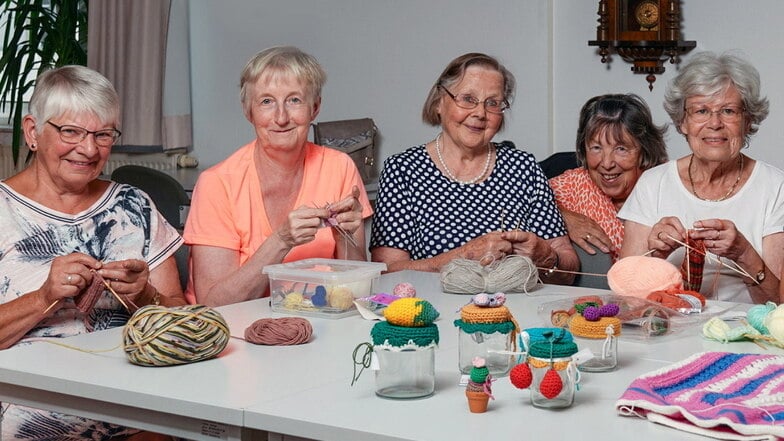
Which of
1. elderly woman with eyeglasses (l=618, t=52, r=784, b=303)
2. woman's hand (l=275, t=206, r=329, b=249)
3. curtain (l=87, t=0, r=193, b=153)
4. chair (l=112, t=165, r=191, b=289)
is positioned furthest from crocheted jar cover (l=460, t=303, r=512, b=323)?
curtain (l=87, t=0, r=193, b=153)

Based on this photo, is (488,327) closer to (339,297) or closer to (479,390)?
(479,390)

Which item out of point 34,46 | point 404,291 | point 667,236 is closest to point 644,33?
point 667,236

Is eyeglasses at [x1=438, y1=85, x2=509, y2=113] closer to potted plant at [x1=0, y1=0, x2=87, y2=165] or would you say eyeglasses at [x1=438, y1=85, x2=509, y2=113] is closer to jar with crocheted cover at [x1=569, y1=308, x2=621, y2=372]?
jar with crocheted cover at [x1=569, y1=308, x2=621, y2=372]

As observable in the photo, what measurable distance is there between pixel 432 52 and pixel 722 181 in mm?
2015

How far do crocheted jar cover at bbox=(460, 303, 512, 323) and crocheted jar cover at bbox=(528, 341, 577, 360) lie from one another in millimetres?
131

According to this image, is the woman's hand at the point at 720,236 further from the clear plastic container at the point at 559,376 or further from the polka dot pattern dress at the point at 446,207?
the clear plastic container at the point at 559,376

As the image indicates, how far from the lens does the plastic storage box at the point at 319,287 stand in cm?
238

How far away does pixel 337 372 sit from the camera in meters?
1.88

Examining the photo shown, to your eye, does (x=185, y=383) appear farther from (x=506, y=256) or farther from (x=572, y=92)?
(x=572, y=92)

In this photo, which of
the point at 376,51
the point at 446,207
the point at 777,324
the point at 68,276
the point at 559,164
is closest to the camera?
the point at 777,324

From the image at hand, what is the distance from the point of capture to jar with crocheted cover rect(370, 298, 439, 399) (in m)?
1.70

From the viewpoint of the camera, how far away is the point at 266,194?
9.40ft

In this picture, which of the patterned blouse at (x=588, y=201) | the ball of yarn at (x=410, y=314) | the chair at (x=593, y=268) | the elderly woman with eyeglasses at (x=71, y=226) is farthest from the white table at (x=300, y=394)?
the patterned blouse at (x=588, y=201)

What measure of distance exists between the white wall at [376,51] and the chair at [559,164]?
504mm
